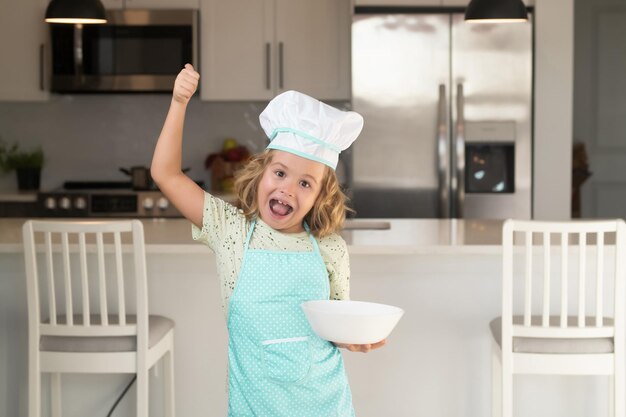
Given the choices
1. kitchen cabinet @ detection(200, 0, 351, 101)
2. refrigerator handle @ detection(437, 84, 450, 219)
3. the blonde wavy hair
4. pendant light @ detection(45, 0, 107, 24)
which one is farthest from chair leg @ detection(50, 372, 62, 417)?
kitchen cabinet @ detection(200, 0, 351, 101)

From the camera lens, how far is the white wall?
4617mm

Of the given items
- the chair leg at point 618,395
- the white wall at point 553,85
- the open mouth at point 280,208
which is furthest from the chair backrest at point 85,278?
the white wall at point 553,85

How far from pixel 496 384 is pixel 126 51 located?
2.90 meters

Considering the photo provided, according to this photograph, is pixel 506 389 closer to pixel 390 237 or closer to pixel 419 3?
pixel 390 237

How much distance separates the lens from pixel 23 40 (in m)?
5.03

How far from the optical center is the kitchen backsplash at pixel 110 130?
5402mm

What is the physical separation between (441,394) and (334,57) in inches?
93.4

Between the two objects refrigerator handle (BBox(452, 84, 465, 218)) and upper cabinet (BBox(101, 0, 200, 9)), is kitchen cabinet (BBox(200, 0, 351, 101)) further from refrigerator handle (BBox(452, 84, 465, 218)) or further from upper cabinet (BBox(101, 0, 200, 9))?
refrigerator handle (BBox(452, 84, 465, 218))

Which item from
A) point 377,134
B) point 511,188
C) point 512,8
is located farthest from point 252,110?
point 512,8

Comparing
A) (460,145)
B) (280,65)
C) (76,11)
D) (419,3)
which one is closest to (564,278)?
(76,11)

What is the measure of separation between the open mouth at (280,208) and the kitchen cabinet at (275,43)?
3.26m

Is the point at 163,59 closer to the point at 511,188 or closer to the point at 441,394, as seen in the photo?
the point at 511,188

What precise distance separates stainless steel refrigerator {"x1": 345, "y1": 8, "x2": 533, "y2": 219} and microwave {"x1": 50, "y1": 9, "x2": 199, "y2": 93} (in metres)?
0.98

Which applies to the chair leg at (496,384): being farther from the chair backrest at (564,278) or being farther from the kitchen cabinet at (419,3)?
the kitchen cabinet at (419,3)
